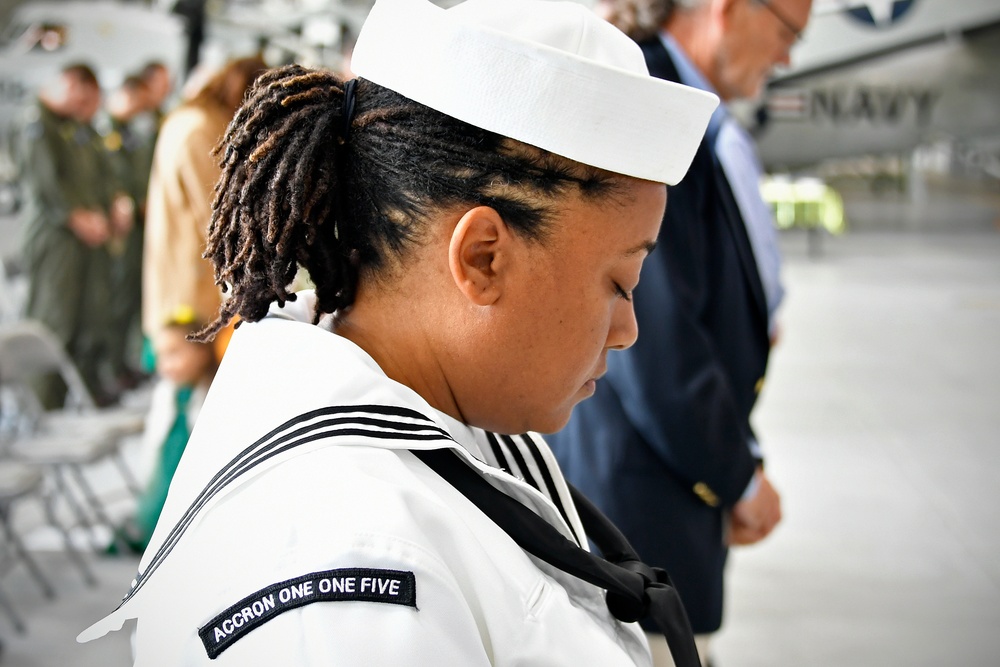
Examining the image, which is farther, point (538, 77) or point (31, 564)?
point (31, 564)

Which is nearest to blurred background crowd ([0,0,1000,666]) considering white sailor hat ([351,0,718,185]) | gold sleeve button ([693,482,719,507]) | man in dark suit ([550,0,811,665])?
man in dark suit ([550,0,811,665])

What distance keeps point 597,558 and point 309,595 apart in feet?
0.98

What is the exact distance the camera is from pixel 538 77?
2.44ft

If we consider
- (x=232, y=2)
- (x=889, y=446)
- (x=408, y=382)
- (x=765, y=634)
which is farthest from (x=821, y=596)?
(x=232, y=2)

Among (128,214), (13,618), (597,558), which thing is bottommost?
(128,214)

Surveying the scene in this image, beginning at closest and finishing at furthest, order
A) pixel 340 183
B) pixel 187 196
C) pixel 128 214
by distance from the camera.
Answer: pixel 340 183 < pixel 187 196 < pixel 128 214

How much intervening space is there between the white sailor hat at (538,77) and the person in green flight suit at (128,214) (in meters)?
5.54

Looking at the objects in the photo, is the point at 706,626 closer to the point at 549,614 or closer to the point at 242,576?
the point at 549,614

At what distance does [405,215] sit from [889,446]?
4.28m

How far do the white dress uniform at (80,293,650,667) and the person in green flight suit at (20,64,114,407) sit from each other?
5.16 metres

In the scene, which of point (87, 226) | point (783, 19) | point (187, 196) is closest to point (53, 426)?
point (187, 196)

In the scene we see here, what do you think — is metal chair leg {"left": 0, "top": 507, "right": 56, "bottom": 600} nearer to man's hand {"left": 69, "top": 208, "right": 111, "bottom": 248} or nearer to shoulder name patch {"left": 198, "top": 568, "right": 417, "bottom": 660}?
man's hand {"left": 69, "top": 208, "right": 111, "bottom": 248}

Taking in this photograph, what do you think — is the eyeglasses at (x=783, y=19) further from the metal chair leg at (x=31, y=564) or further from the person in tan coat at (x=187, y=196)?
the metal chair leg at (x=31, y=564)

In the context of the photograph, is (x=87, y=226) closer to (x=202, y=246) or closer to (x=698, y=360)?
(x=202, y=246)
